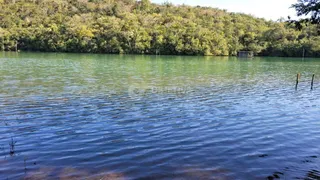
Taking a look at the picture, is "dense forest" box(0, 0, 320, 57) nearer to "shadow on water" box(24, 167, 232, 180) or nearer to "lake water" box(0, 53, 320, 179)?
"lake water" box(0, 53, 320, 179)

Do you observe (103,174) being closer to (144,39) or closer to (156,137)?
(156,137)

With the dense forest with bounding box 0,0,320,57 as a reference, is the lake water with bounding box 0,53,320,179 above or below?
below

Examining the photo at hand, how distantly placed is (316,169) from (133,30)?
139 meters

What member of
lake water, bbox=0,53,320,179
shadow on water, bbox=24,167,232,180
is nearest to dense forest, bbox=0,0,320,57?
lake water, bbox=0,53,320,179

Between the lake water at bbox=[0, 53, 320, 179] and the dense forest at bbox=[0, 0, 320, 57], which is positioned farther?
the dense forest at bbox=[0, 0, 320, 57]

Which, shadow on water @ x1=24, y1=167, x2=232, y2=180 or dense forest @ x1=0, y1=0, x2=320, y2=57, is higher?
dense forest @ x1=0, y1=0, x2=320, y2=57

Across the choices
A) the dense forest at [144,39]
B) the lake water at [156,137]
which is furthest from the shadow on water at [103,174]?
the dense forest at [144,39]

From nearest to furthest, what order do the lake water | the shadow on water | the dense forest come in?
the shadow on water
the lake water
the dense forest

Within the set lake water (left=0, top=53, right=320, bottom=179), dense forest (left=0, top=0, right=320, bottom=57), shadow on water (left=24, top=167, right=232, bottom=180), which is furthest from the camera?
dense forest (left=0, top=0, right=320, bottom=57)

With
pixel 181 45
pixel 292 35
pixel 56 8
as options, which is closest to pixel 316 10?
pixel 181 45

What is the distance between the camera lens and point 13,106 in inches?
797

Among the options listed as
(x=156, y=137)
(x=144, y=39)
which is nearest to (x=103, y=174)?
(x=156, y=137)

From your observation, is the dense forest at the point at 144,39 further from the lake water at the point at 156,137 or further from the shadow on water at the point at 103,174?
the shadow on water at the point at 103,174

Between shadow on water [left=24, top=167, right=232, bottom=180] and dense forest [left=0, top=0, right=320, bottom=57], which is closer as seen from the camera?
shadow on water [left=24, top=167, right=232, bottom=180]
